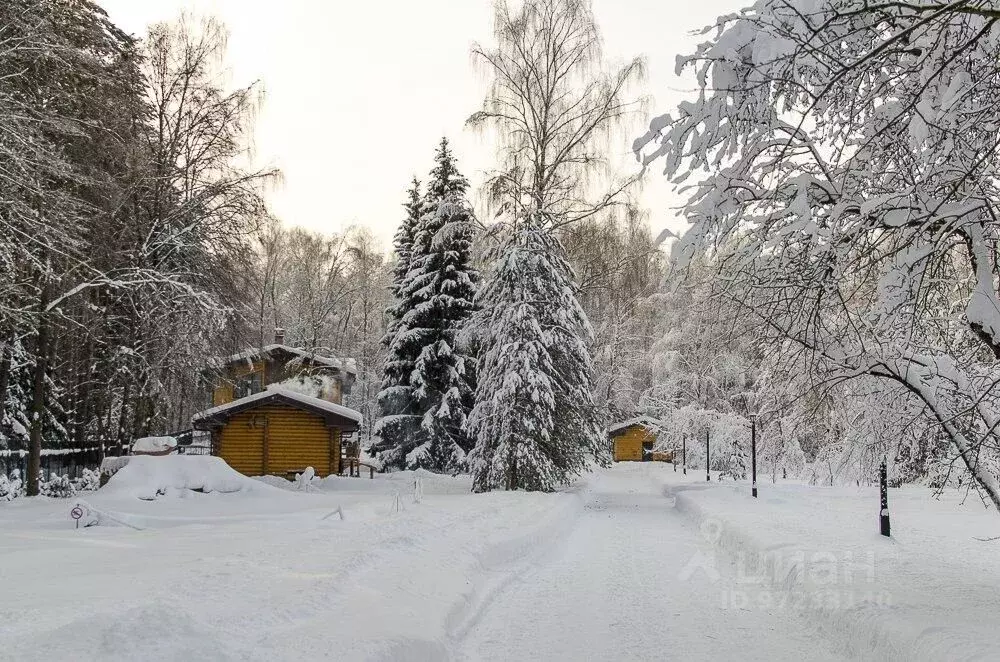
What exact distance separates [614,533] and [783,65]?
1166 centimetres

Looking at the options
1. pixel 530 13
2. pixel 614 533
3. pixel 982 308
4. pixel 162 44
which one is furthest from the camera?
pixel 530 13

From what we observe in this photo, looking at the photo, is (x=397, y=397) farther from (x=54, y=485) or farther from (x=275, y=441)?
(x=54, y=485)

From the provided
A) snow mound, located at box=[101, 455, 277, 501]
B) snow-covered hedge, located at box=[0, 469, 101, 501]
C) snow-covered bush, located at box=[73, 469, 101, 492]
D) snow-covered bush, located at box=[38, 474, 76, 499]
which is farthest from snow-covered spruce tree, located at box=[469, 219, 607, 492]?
snow-covered bush, located at box=[38, 474, 76, 499]

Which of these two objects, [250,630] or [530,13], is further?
[530,13]

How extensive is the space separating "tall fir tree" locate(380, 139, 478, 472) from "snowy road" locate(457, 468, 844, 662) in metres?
19.4

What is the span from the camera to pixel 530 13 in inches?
956

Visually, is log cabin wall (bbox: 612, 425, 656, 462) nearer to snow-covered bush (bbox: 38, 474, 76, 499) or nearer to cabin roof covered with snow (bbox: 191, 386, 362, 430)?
cabin roof covered with snow (bbox: 191, 386, 362, 430)

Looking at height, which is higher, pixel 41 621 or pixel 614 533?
pixel 41 621

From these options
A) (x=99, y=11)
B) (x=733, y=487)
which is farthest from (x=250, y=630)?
(x=733, y=487)

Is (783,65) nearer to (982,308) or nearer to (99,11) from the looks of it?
(982,308)

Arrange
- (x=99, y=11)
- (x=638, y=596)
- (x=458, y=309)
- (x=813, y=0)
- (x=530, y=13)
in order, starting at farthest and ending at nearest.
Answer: (x=458, y=309)
(x=530, y=13)
(x=99, y=11)
(x=638, y=596)
(x=813, y=0)

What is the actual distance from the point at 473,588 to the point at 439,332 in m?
24.8

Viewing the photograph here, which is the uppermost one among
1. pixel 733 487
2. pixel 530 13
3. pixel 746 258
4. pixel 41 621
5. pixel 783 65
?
pixel 530 13

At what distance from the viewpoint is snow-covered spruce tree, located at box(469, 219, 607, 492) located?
22094 millimetres
